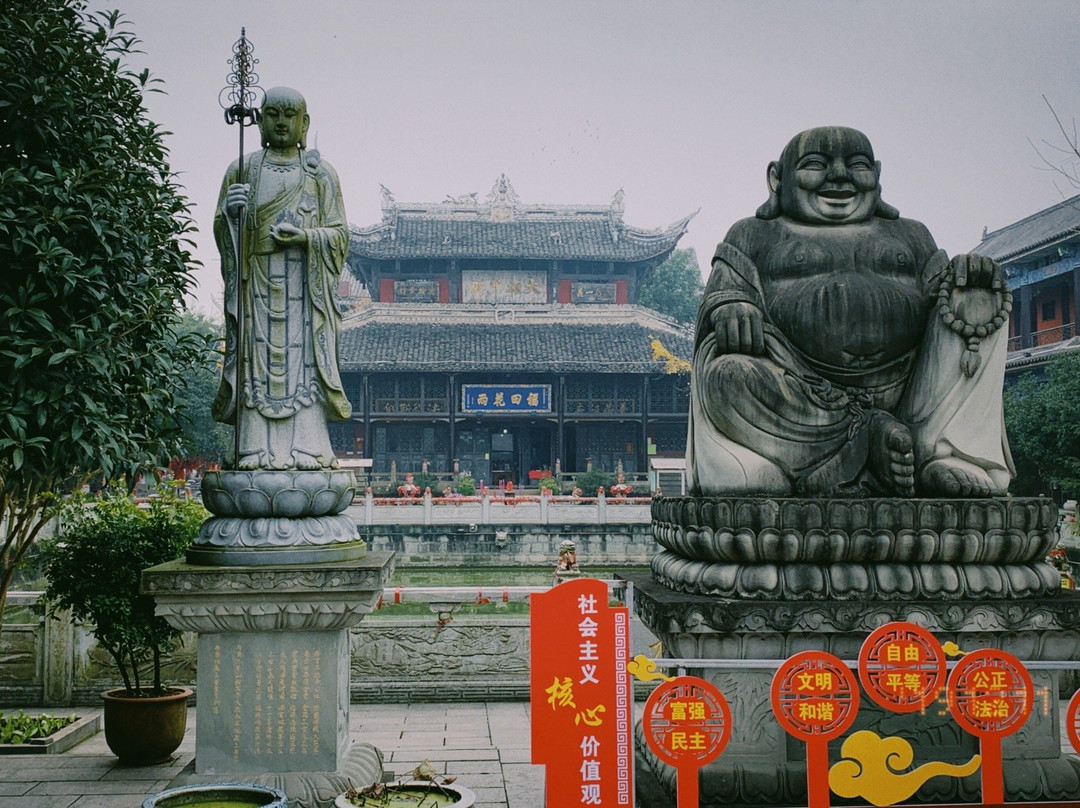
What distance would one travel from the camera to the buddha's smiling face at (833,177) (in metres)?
5.03

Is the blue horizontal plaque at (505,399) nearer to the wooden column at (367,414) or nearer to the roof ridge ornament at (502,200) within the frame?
the wooden column at (367,414)

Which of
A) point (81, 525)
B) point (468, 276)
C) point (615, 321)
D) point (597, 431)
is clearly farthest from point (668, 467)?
point (81, 525)

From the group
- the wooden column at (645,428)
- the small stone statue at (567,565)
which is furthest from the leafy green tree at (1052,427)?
the wooden column at (645,428)

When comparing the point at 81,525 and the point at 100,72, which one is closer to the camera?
the point at 100,72

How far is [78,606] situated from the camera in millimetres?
5949

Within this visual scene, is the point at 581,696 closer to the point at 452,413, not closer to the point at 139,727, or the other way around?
the point at 139,727

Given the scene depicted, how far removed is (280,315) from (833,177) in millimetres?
3022

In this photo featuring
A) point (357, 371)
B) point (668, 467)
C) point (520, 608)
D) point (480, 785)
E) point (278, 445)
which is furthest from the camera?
point (357, 371)

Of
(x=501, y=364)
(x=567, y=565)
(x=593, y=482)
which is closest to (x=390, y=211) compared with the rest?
(x=501, y=364)

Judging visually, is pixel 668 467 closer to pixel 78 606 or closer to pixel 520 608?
pixel 520 608

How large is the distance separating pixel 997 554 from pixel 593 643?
1.95 metres

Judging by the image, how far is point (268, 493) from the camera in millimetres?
4566

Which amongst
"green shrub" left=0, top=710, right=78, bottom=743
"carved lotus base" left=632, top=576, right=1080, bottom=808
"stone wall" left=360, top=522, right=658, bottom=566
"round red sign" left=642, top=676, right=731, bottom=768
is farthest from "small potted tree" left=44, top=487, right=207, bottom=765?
"stone wall" left=360, top=522, right=658, bottom=566

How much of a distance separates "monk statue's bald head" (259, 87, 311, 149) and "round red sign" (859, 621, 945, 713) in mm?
3806
